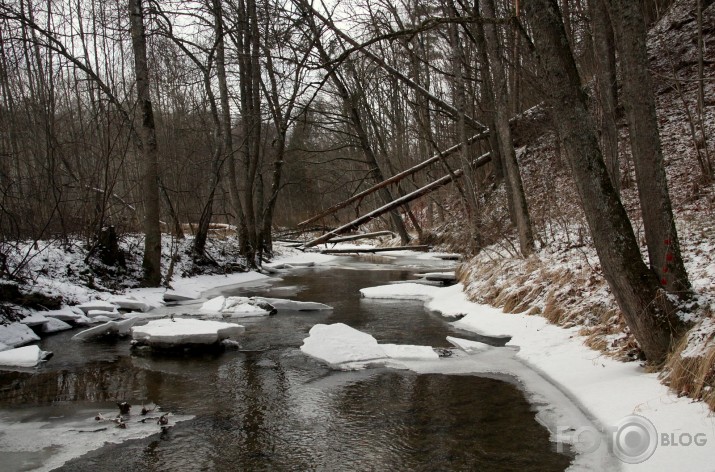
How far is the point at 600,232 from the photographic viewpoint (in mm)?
4430

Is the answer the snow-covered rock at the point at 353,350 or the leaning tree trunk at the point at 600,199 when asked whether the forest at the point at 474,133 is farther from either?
the snow-covered rock at the point at 353,350

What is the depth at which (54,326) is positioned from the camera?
7.94m

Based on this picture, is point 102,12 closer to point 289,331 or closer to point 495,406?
point 289,331

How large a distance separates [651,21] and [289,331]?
20.0 metres

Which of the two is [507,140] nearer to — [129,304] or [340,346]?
[340,346]

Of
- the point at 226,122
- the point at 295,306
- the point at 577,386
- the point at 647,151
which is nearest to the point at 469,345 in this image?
the point at 577,386

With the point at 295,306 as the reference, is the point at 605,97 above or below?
above

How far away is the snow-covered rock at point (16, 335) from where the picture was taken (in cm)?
689

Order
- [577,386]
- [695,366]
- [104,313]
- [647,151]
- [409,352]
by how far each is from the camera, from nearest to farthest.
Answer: [695,366] < [647,151] < [577,386] < [409,352] < [104,313]

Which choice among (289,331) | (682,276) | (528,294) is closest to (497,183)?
(528,294)

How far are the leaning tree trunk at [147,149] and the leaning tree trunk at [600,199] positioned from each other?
953cm

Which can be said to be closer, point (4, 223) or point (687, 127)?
point (4, 223)

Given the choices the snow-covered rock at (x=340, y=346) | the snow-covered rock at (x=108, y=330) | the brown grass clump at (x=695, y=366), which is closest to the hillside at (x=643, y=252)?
the brown grass clump at (x=695, y=366)

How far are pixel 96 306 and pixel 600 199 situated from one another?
868cm
